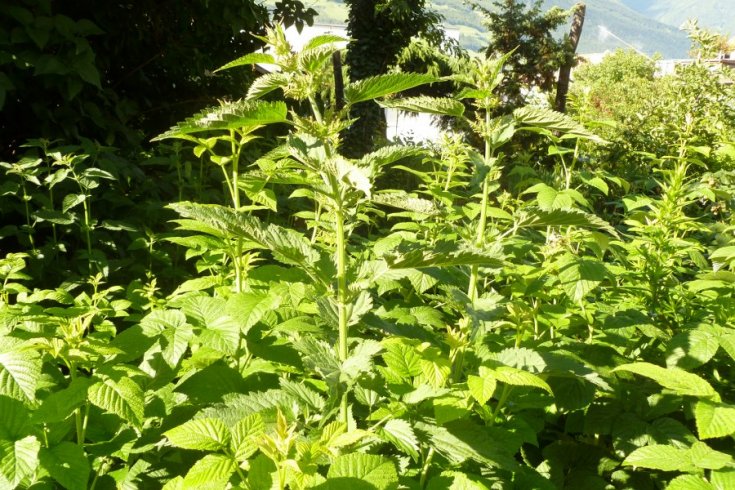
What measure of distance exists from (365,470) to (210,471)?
27cm

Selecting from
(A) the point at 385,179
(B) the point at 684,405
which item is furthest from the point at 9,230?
(A) the point at 385,179

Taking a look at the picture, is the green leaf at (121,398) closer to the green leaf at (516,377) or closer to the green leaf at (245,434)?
the green leaf at (245,434)

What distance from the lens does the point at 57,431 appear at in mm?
1257

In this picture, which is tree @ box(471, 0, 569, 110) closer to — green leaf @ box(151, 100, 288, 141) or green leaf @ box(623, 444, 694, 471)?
green leaf @ box(623, 444, 694, 471)

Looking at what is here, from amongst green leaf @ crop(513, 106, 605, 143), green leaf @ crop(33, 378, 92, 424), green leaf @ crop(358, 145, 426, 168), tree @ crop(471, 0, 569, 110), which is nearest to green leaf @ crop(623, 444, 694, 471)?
green leaf @ crop(513, 106, 605, 143)

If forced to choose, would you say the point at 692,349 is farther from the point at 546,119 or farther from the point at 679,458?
the point at 546,119

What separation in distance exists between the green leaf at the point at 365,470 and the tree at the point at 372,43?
26.9ft

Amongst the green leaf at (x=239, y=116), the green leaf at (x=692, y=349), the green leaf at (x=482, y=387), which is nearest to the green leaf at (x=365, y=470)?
the green leaf at (x=482, y=387)

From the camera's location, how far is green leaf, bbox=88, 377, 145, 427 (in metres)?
1.17

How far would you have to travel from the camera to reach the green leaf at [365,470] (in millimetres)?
986

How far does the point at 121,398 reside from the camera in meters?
1.19

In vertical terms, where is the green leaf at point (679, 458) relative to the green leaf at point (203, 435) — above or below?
below

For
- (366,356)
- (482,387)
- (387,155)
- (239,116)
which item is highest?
(239,116)

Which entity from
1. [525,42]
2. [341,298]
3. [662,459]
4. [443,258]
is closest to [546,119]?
[443,258]
